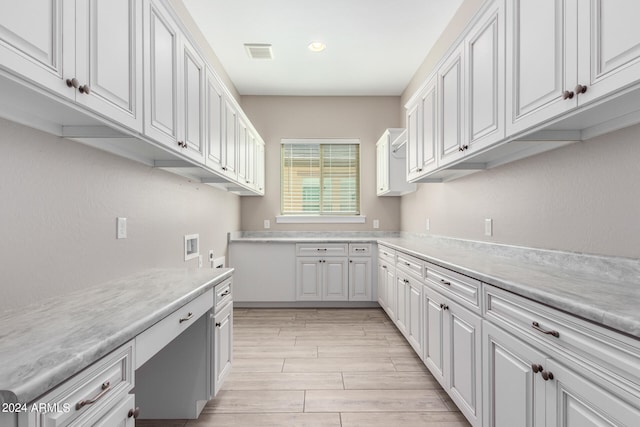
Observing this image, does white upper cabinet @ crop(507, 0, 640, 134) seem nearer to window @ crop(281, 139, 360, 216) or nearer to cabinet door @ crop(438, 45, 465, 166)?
cabinet door @ crop(438, 45, 465, 166)

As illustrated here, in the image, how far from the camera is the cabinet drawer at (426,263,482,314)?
1.66 meters

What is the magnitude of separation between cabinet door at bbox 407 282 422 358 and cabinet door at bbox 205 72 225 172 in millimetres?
1824

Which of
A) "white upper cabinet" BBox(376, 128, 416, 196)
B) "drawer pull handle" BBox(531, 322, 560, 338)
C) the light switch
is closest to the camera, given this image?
"drawer pull handle" BBox(531, 322, 560, 338)

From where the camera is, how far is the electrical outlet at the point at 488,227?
248 centimetres

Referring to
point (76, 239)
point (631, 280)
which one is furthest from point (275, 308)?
point (631, 280)

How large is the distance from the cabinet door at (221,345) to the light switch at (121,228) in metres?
0.71

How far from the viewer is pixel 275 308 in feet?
14.2

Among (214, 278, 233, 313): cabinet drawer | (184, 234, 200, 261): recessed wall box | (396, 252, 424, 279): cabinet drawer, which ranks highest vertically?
(184, 234, 200, 261): recessed wall box

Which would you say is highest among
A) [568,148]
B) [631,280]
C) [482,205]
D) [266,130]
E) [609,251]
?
[266,130]

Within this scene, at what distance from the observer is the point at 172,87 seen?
192 centimetres

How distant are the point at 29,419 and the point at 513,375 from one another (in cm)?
152

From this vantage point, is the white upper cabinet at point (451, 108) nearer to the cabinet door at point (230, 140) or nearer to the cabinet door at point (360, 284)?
the cabinet door at point (230, 140)

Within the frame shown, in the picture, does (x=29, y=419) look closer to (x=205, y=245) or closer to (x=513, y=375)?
(x=513, y=375)

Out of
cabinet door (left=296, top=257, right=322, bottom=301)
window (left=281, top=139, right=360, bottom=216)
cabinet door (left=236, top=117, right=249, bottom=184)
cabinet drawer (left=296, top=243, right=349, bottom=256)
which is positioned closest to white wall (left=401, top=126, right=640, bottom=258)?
cabinet drawer (left=296, top=243, right=349, bottom=256)
